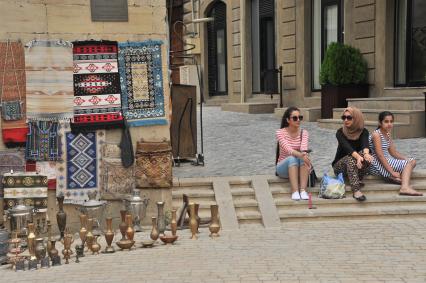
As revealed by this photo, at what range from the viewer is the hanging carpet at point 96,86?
6914mm

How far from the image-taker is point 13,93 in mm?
6668

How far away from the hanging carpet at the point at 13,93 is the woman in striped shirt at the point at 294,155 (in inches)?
134

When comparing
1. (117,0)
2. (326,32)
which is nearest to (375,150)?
(117,0)

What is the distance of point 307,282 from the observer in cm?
476

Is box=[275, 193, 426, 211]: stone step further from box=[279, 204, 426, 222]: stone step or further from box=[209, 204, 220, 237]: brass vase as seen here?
box=[209, 204, 220, 237]: brass vase

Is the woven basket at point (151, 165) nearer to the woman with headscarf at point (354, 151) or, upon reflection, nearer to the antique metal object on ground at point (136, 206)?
the antique metal object on ground at point (136, 206)

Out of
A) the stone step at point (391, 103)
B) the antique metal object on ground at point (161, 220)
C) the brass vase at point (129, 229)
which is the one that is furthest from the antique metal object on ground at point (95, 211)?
the stone step at point (391, 103)

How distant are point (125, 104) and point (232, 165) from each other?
2684 mm

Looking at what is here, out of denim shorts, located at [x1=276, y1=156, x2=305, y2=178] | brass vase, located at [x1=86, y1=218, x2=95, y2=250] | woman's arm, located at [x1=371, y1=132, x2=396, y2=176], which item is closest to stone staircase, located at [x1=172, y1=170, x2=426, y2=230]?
denim shorts, located at [x1=276, y1=156, x2=305, y2=178]

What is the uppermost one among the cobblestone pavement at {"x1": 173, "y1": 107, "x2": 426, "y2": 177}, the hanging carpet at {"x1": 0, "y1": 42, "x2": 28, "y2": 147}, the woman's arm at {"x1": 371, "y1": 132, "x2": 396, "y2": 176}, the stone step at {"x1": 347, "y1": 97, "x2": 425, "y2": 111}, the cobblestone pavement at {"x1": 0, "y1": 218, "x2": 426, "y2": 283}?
the hanging carpet at {"x1": 0, "y1": 42, "x2": 28, "y2": 147}

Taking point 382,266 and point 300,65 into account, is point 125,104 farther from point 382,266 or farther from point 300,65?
point 300,65

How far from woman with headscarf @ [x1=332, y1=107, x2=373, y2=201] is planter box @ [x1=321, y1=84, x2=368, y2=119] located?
6.64m

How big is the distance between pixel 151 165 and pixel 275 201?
1733 mm

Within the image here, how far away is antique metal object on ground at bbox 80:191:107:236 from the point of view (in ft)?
21.4
